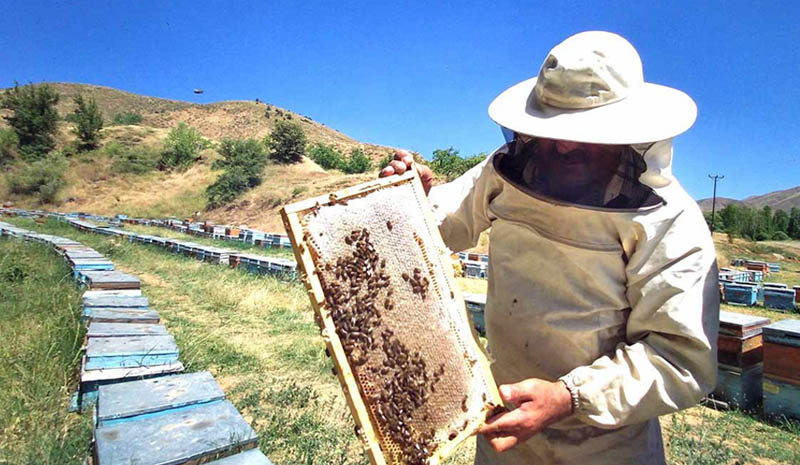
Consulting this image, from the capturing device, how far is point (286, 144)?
43250 millimetres

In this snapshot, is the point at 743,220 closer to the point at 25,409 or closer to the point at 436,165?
the point at 436,165

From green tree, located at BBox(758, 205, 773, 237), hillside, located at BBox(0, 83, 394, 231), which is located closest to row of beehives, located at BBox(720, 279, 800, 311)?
hillside, located at BBox(0, 83, 394, 231)

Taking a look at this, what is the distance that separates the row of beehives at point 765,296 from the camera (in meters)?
11.3

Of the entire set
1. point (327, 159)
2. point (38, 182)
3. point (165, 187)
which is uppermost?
point (327, 159)

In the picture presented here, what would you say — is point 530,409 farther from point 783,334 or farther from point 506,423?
point 783,334

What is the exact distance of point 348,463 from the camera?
11.9 feet

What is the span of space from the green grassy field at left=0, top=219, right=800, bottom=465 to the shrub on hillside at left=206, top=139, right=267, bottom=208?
90.1 feet

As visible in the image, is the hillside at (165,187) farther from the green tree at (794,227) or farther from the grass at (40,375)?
the green tree at (794,227)

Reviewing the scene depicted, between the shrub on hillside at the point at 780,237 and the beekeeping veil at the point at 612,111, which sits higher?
the beekeeping veil at the point at 612,111

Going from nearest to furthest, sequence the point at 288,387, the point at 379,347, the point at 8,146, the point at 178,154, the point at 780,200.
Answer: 1. the point at 379,347
2. the point at 288,387
3. the point at 8,146
4. the point at 178,154
5. the point at 780,200

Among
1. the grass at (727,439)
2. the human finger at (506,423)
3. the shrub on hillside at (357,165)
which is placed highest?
the shrub on hillside at (357,165)

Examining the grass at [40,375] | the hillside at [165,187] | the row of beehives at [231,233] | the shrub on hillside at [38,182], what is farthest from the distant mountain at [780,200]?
the grass at [40,375]

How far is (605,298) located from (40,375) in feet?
15.8

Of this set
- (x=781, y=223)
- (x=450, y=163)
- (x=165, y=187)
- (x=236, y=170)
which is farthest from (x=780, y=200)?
(x=165, y=187)
